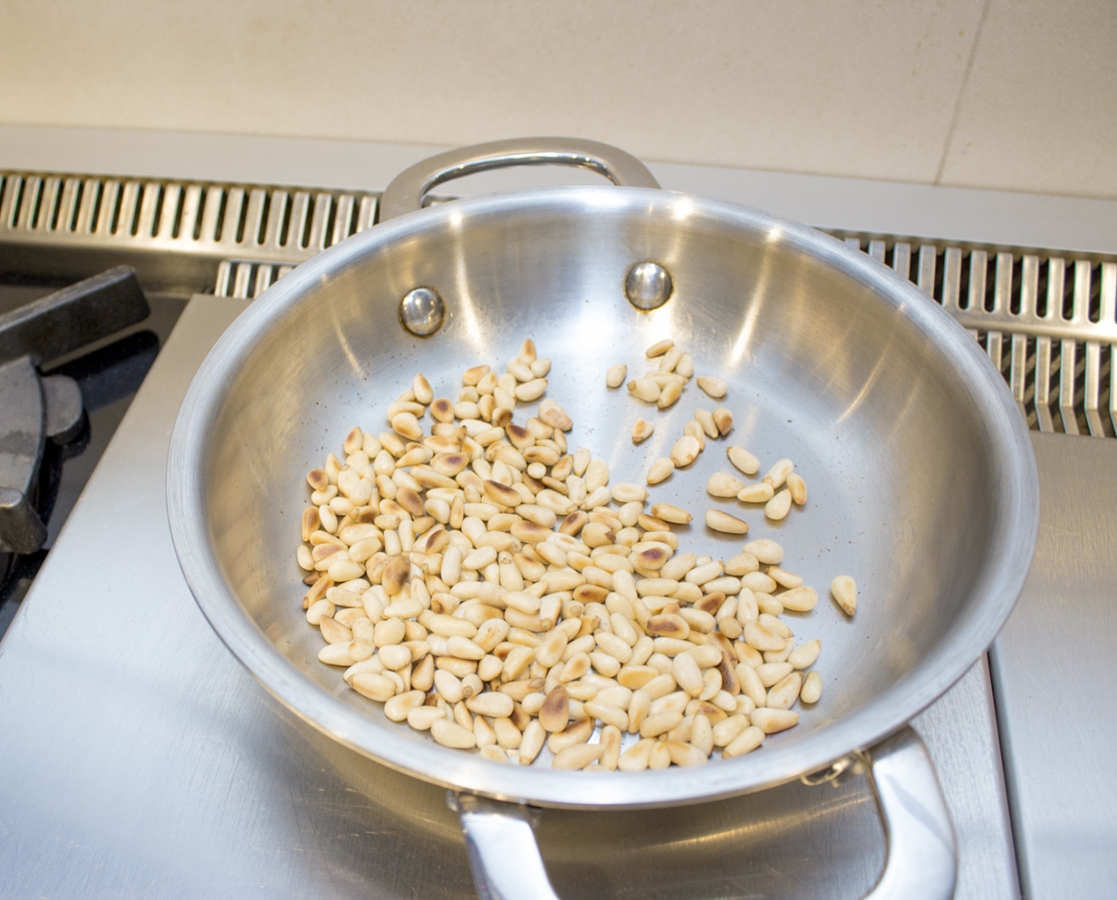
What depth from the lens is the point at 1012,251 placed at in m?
0.60

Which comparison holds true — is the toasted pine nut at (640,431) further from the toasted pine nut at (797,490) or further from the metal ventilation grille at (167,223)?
the metal ventilation grille at (167,223)

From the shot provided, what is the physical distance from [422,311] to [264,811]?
0.29 metres

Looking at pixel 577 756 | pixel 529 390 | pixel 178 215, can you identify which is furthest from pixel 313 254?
pixel 577 756

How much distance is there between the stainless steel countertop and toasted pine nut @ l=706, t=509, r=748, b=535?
13 centimetres

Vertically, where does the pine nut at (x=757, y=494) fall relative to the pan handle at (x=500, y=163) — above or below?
below

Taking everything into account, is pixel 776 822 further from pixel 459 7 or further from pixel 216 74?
pixel 216 74

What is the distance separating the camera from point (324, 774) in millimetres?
388

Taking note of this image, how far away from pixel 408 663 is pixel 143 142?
1.74 ft

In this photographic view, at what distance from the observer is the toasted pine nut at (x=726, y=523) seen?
0.48 meters

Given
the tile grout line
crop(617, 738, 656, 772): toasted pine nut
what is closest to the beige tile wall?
the tile grout line

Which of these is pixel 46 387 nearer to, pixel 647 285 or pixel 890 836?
pixel 647 285

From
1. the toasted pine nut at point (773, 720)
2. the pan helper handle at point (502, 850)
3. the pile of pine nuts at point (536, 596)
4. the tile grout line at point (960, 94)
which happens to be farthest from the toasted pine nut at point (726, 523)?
the tile grout line at point (960, 94)

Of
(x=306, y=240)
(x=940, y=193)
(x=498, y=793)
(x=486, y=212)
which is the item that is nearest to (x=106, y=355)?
(x=306, y=240)

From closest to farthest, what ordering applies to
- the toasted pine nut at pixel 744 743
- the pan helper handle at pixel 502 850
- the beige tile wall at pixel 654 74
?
the pan helper handle at pixel 502 850 → the toasted pine nut at pixel 744 743 → the beige tile wall at pixel 654 74
